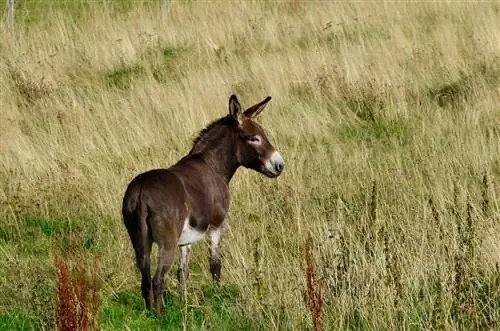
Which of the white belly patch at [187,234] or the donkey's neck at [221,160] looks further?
the donkey's neck at [221,160]

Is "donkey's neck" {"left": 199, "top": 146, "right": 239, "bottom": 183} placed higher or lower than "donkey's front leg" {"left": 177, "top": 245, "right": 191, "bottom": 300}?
higher

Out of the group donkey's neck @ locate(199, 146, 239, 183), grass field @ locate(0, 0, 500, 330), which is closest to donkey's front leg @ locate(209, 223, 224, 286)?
grass field @ locate(0, 0, 500, 330)

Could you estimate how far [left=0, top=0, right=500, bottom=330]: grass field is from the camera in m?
5.71

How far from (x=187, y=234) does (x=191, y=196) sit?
259mm

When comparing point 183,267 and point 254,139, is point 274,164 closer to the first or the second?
point 254,139

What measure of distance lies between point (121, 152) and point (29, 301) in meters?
3.99

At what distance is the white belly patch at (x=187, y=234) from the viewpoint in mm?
5875

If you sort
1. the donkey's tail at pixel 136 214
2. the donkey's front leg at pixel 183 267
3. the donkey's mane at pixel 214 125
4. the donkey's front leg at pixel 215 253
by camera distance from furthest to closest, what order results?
the donkey's mane at pixel 214 125, the donkey's front leg at pixel 215 253, the donkey's front leg at pixel 183 267, the donkey's tail at pixel 136 214

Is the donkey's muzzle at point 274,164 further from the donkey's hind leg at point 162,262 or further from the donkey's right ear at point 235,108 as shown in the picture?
the donkey's hind leg at point 162,262

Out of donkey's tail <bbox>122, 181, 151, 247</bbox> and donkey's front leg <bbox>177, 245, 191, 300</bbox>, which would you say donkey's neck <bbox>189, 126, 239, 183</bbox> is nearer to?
donkey's front leg <bbox>177, 245, 191, 300</bbox>

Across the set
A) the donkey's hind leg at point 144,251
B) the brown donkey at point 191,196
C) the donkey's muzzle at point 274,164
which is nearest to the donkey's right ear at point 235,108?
the brown donkey at point 191,196

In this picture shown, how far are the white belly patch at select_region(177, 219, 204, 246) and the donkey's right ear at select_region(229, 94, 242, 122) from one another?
1.06 m

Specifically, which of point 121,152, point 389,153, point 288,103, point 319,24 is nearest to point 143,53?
point 319,24

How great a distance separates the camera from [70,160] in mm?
9391
